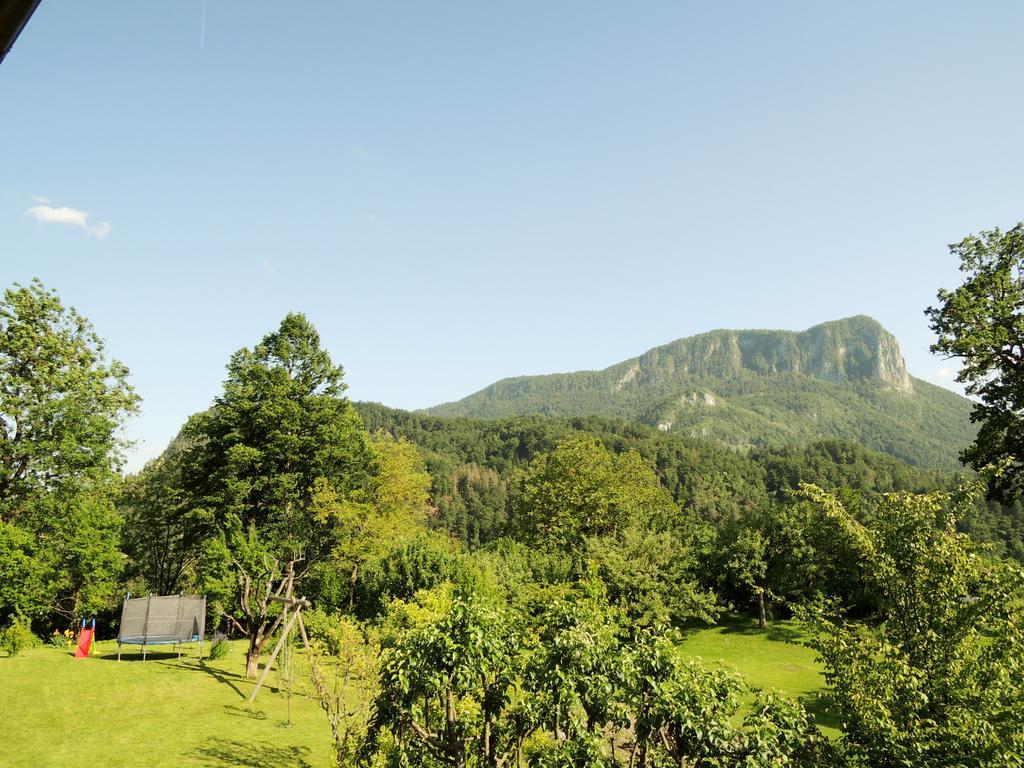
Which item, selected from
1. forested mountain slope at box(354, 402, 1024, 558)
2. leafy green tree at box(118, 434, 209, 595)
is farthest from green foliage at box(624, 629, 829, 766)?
forested mountain slope at box(354, 402, 1024, 558)

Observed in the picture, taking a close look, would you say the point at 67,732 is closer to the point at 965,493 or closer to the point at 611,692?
the point at 611,692

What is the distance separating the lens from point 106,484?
2966 centimetres

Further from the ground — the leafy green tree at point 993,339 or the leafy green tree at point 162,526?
the leafy green tree at point 993,339

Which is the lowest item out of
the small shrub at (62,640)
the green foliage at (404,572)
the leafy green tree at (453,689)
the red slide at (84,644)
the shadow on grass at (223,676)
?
the small shrub at (62,640)

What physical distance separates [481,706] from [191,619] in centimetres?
2523

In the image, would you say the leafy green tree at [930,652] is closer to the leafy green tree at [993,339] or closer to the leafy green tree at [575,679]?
the leafy green tree at [575,679]

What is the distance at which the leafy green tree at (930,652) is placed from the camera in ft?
23.4

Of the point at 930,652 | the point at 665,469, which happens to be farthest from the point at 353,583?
the point at 665,469

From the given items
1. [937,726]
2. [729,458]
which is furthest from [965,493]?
[729,458]

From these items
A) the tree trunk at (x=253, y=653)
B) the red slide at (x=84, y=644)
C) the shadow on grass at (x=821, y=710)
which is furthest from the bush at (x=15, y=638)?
the shadow on grass at (x=821, y=710)

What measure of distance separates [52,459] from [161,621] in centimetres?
974

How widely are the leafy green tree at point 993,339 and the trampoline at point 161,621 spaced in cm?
3405

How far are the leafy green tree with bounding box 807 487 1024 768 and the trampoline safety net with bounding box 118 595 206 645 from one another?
28.8 m

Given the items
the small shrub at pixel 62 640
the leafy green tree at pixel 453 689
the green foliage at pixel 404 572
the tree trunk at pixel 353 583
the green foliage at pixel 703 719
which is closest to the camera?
the green foliage at pixel 703 719
